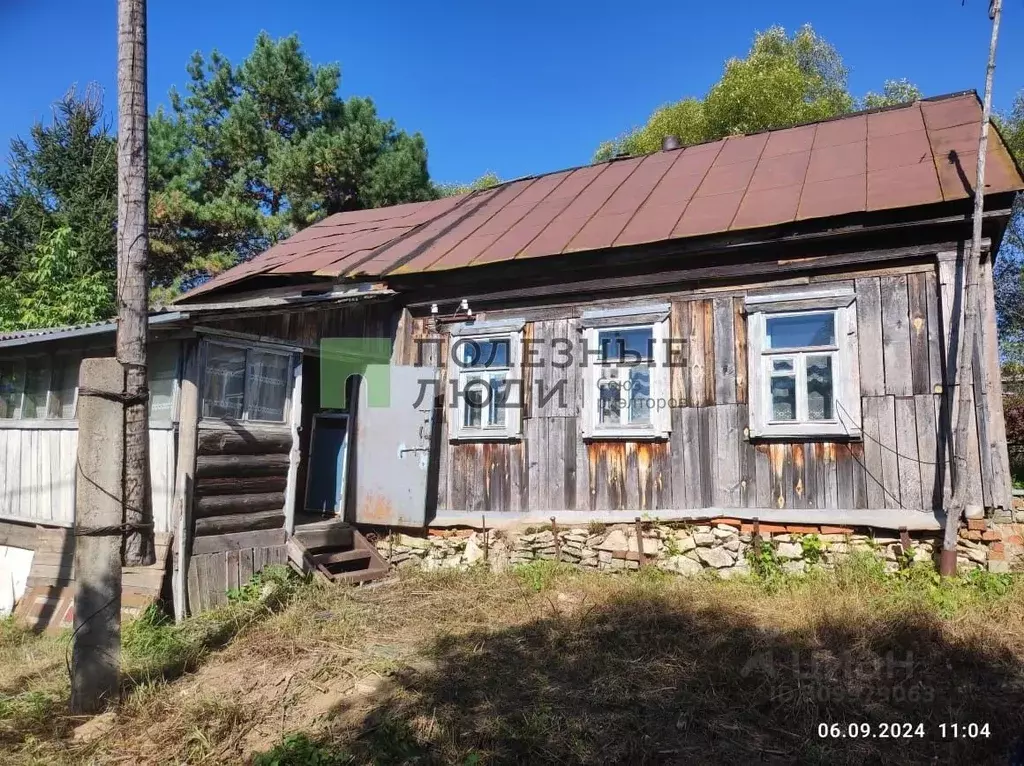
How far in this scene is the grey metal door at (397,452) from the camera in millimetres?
7828

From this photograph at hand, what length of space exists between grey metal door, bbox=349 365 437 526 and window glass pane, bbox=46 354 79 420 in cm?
301

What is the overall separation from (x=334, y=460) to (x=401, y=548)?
1.61 metres

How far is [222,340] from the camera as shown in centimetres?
668

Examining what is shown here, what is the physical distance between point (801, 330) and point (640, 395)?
1.74 metres

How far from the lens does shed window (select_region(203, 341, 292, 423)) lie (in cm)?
661

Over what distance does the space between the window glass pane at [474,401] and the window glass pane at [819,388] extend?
3533 mm

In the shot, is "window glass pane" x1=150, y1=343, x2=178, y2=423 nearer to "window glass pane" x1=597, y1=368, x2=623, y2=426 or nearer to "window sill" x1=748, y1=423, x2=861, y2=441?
"window glass pane" x1=597, y1=368, x2=623, y2=426

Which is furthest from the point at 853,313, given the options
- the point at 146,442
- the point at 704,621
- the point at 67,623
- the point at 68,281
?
the point at 68,281

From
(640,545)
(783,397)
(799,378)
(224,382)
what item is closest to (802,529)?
(783,397)

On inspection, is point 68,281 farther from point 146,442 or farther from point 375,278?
point 146,442

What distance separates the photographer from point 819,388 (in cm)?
655

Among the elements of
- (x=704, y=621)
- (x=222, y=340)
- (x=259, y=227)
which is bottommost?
(x=704, y=621)

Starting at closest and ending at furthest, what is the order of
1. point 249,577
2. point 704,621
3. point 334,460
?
point 704,621, point 249,577, point 334,460

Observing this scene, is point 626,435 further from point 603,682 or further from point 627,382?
point 603,682
